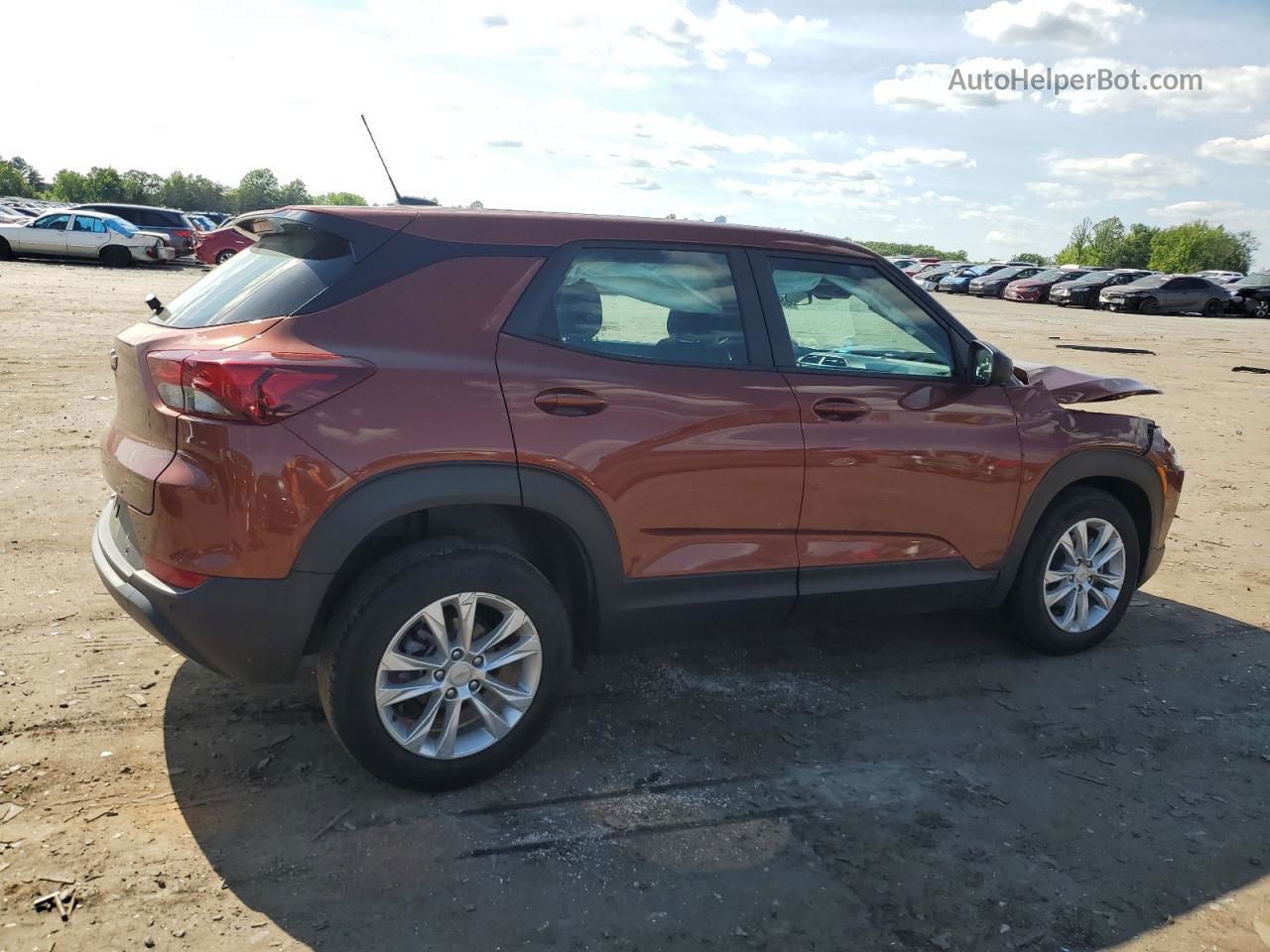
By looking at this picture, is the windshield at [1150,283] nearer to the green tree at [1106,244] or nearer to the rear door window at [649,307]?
the rear door window at [649,307]

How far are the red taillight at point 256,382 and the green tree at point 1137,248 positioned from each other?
92.5 metres

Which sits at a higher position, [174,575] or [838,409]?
[838,409]

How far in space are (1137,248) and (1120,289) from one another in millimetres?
57010

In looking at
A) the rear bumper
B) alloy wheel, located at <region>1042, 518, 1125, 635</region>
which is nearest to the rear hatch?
the rear bumper

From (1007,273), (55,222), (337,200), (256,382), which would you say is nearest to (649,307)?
(256,382)

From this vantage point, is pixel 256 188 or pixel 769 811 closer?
pixel 769 811

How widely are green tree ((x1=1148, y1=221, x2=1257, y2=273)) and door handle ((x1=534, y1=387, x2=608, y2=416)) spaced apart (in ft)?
281

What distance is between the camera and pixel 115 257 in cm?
2897

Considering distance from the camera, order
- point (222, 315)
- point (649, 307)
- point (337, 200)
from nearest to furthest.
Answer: point (222, 315), point (649, 307), point (337, 200)

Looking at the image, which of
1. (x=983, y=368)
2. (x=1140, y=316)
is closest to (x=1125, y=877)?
(x=983, y=368)

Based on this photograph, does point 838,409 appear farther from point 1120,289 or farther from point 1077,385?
point 1120,289

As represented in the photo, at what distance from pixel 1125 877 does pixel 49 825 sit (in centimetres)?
324

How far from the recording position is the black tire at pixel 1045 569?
454cm

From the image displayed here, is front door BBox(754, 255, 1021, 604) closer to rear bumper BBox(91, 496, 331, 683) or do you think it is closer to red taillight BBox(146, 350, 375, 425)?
red taillight BBox(146, 350, 375, 425)
